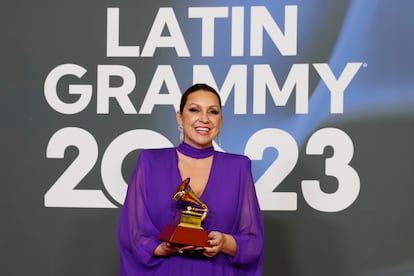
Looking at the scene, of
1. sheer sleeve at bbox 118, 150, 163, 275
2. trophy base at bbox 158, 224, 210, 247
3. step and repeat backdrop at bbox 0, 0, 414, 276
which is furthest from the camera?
step and repeat backdrop at bbox 0, 0, 414, 276

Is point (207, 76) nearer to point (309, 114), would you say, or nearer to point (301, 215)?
point (309, 114)

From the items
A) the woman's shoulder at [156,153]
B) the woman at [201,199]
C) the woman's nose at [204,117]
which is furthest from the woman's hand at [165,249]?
the woman's nose at [204,117]

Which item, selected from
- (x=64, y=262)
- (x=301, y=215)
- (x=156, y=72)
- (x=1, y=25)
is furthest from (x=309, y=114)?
(x=1, y=25)

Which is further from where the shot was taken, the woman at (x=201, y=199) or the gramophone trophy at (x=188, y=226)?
the woman at (x=201, y=199)

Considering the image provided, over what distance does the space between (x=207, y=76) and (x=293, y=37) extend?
0.44 meters

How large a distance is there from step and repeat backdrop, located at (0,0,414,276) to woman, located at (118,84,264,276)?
0.92 metres

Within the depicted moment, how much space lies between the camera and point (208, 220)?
1940 millimetres

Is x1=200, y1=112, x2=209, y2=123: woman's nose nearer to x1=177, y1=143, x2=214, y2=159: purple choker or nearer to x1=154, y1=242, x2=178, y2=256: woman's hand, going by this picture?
x1=177, y1=143, x2=214, y2=159: purple choker

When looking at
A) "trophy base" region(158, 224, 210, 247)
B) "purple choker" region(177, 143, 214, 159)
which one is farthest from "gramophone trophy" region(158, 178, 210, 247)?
"purple choker" region(177, 143, 214, 159)

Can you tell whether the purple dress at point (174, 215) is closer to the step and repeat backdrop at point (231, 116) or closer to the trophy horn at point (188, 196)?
the trophy horn at point (188, 196)

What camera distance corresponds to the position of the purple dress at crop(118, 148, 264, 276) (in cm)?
193

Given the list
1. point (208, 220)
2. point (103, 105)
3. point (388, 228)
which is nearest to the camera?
point (208, 220)

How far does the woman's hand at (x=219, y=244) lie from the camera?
6.01 ft

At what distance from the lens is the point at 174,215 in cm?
194
